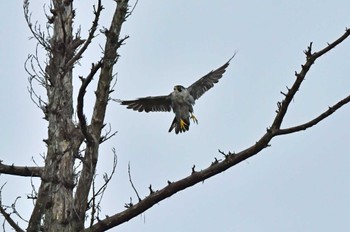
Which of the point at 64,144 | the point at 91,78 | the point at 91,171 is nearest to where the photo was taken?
the point at 91,78

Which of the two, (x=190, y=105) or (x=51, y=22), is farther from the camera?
(x=190, y=105)

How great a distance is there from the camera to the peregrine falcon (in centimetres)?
1566

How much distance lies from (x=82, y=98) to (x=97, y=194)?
100 cm

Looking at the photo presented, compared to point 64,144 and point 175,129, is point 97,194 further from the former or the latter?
point 175,129

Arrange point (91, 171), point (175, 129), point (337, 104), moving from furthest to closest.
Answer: point (175, 129)
point (91, 171)
point (337, 104)

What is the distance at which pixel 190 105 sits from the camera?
621 inches

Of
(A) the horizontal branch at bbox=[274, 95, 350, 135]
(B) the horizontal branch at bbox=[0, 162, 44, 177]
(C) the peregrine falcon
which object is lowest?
(A) the horizontal branch at bbox=[274, 95, 350, 135]

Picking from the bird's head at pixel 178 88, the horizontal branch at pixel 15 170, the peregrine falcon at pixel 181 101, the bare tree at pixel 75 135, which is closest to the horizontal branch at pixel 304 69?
the bare tree at pixel 75 135

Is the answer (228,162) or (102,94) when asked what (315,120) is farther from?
(102,94)

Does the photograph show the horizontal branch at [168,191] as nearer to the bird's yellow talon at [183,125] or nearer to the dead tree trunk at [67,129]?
the dead tree trunk at [67,129]

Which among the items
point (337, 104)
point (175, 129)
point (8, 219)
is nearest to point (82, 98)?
point (8, 219)

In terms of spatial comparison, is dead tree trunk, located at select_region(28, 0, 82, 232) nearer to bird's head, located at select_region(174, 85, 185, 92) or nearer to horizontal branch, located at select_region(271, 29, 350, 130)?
horizontal branch, located at select_region(271, 29, 350, 130)

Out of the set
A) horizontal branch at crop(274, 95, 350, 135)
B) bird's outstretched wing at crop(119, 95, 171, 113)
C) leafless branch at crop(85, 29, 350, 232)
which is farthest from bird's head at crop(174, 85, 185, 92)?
horizontal branch at crop(274, 95, 350, 135)

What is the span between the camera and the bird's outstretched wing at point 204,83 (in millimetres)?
16562
